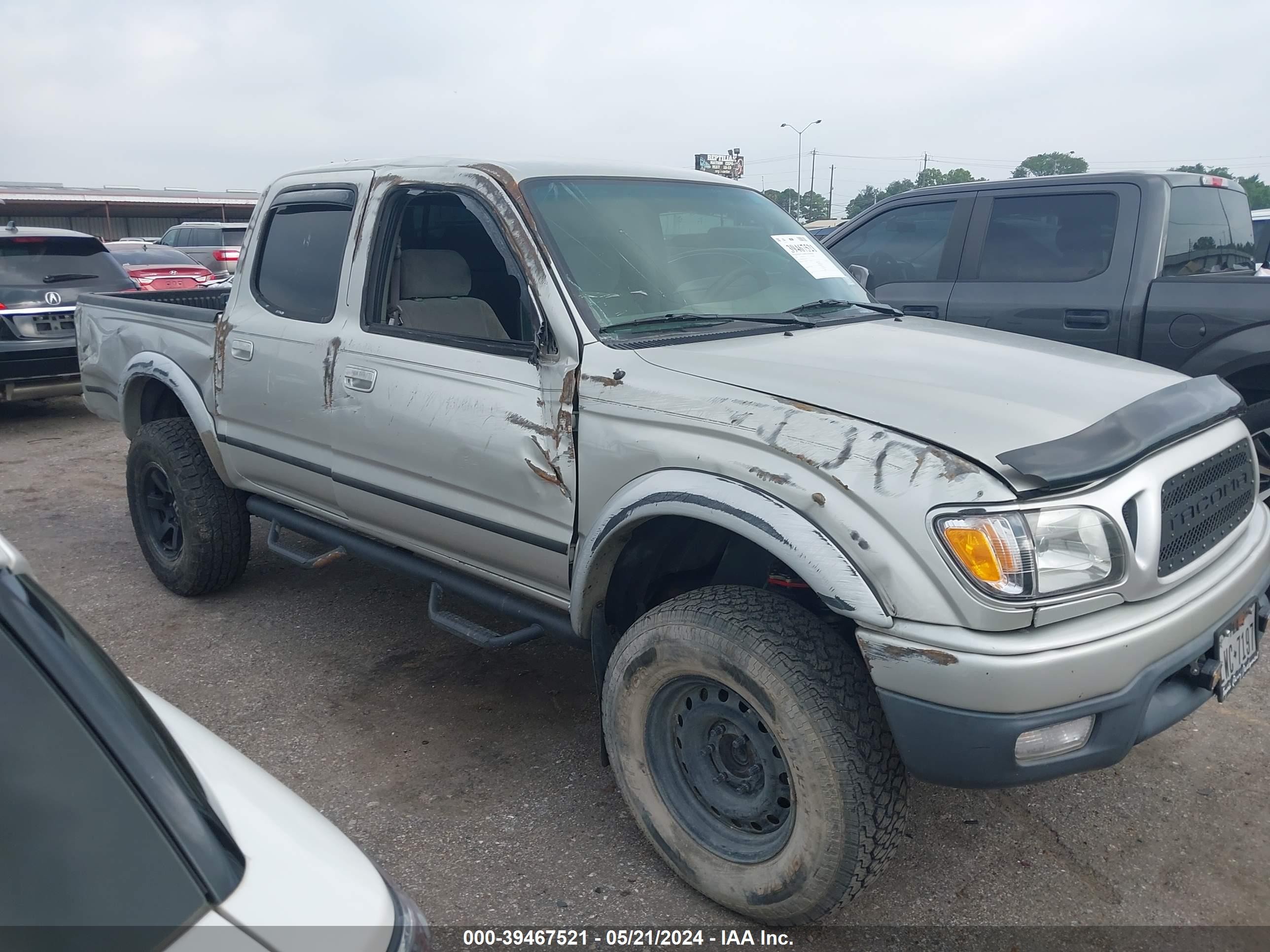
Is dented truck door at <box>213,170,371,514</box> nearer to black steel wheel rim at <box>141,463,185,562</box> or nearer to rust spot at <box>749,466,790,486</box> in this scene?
black steel wheel rim at <box>141,463,185,562</box>

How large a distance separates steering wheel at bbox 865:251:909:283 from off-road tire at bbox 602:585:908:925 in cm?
390

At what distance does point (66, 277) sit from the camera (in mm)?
8625

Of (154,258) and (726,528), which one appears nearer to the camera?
(726,528)

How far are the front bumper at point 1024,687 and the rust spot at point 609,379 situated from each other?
38.3 inches

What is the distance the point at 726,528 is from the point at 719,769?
2.22 feet

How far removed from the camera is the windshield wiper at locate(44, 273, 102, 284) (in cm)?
850

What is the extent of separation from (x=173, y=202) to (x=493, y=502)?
141 feet

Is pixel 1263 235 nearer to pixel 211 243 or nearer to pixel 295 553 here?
pixel 295 553

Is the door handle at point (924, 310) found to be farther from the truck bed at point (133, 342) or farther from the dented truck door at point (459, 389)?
the truck bed at point (133, 342)

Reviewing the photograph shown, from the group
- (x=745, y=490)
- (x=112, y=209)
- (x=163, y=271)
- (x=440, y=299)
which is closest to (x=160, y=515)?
(x=440, y=299)

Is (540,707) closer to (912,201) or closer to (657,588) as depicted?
(657,588)

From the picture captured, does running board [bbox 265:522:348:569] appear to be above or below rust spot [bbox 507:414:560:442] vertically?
below

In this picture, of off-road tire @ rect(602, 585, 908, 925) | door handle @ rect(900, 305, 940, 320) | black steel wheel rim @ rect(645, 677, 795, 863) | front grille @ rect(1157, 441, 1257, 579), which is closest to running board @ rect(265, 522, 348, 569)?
black steel wheel rim @ rect(645, 677, 795, 863)

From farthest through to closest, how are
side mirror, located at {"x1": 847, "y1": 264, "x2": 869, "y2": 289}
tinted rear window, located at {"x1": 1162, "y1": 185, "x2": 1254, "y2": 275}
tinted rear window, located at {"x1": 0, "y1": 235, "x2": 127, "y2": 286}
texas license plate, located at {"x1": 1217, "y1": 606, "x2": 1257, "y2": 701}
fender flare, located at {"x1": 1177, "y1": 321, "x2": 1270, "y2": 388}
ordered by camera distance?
1. tinted rear window, located at {"x1": 0, "y1": 235, "x2": 127, "y2": 286}
2. tinted rear window, located at {"x1": 1162, "y1": 185, "x2": 1254, "y2": 275}
3. fender flare, located at {"x1": 1177, "y1": 321, "x2": 1270, "y2": 388}
4. side mirror, located at {"x1": 847, "y1": 264, "x2": 869, "y2": 289}
5. texas license plate, located at {"x1": 1217, "y1": 606, "x2": 1257, "y2": 701}
